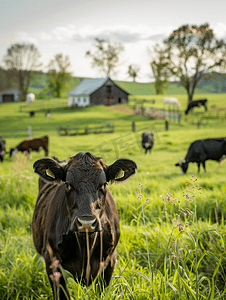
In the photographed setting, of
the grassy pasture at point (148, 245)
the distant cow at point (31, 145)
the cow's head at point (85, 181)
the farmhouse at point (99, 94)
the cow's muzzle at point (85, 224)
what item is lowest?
the grassy pasture at point (148, 245)

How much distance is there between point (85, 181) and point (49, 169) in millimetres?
472

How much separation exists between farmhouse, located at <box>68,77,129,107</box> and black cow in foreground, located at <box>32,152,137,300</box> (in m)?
48.7

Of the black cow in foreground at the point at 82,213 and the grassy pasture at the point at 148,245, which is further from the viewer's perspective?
the grassy pasture at the point at 148,245

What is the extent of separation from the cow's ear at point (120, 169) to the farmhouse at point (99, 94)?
48.7 metres

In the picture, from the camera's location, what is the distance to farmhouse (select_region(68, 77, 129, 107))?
5178 cm

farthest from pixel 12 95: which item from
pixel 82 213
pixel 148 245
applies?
pixel 82 213

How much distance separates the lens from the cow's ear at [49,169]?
2.65 metres

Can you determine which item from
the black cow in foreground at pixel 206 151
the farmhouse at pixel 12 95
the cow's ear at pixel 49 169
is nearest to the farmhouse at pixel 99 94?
the farmhouse at pixel 12 95

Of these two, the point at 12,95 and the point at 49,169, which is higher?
the point at 12,95

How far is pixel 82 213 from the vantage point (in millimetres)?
2205

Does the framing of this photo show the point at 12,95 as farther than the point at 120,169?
Yes

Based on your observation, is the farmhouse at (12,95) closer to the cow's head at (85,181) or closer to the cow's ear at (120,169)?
the cow's head at (85,181)

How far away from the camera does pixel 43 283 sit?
11.3 ft

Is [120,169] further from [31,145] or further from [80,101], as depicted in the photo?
[80,101]
